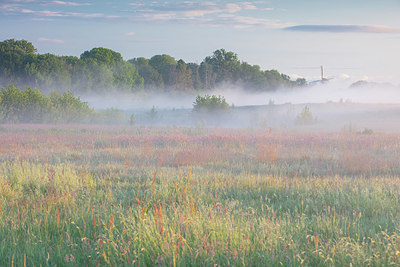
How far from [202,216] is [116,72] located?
7807 cm

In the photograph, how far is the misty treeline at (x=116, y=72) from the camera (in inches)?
2675

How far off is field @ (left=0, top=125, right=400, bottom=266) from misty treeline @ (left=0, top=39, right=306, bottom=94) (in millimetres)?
60863

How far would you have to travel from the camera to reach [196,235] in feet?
13.1

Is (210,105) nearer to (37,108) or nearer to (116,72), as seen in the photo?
(37,108)

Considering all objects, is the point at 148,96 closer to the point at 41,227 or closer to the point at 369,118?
the point at 369,118

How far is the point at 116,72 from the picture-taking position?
79375 mm

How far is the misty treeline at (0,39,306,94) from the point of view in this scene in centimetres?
6794

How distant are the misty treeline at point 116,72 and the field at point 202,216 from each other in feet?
200

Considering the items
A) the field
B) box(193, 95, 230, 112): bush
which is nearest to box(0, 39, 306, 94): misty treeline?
box(193, 95, 230, 112): bush

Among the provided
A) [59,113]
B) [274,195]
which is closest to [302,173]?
[274,195]

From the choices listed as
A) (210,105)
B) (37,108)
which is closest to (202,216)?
(37,108)

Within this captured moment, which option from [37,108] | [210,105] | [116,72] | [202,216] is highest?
[116,72]

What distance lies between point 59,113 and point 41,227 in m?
Result: 34.2

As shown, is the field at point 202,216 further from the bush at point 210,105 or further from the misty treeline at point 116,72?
the misty treeline at point 116,72
